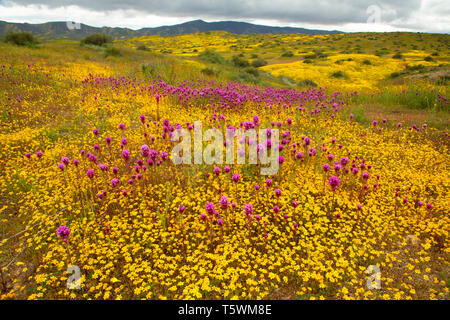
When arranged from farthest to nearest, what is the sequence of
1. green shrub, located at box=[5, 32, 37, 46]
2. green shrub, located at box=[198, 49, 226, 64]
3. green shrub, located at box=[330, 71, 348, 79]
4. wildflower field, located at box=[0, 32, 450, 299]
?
green shrub, located at box=[198, 49, 226, 64] → green shrub, located at box=[330, 71, 348, 79] → green shrub, located at box=[5, 32, 37, 46] → wildflower field, located at box=[0, 32, 450, 299]

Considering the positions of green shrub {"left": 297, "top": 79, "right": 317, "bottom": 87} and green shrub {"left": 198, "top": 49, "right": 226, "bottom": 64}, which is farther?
green shrub {"left": 198, "top": 49, "right": 226, "bottom": 64}

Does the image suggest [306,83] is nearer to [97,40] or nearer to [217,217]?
[217,217]

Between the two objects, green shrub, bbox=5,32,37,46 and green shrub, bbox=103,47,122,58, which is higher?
green shrub, bbox=5,32,37,46

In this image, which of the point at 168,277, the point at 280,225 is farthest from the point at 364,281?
the point at 168,277

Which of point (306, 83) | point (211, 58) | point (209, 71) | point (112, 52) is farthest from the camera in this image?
point (211, 58)

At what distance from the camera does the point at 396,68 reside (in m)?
34.0

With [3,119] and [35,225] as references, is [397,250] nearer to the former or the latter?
[35,225]

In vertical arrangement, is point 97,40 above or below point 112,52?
above

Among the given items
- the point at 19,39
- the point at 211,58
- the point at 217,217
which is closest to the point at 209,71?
the point at 211,58

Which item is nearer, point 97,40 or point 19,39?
point 19,39

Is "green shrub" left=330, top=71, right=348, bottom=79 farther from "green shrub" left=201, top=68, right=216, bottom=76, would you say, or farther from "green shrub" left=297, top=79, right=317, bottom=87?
"green shrub" left=201, top=68, right=216, bottom=76

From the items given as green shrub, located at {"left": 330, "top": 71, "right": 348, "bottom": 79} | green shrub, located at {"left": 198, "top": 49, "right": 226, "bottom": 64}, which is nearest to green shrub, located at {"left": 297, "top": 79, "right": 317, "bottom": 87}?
green shrub, located at {"left": 330, "top": 71, "right": 348, "bottom": 79}
